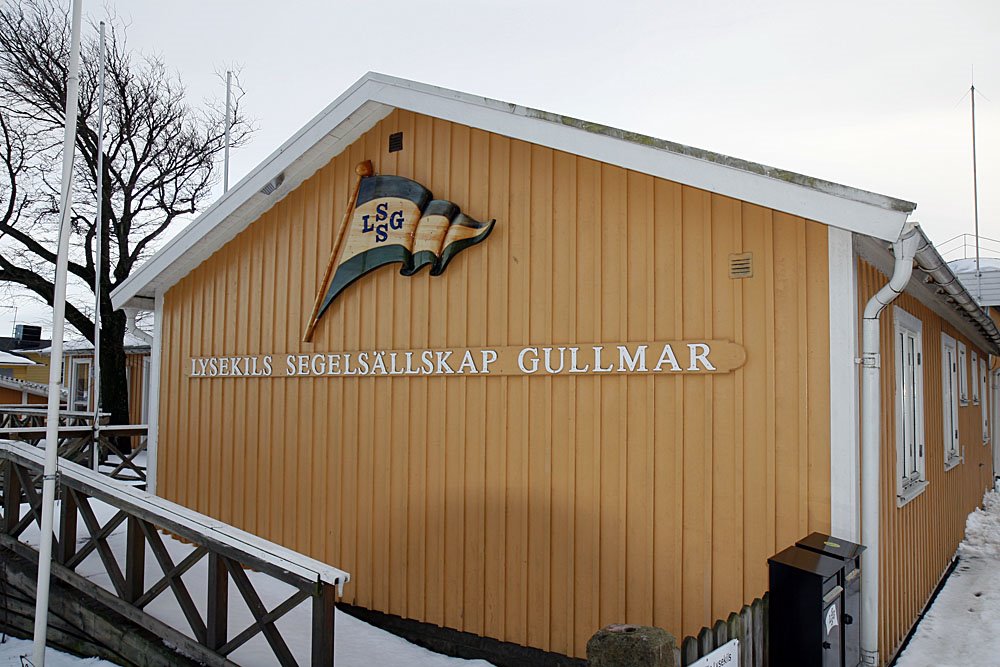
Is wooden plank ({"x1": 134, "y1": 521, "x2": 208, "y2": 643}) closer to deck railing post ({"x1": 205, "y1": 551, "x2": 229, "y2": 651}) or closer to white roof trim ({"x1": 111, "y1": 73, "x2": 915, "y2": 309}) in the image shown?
deck railing post ({"x1": 205, "y1": 551, "x2": 229, "y2": 651})

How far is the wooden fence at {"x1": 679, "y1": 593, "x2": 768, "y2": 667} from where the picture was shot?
3.10 meters

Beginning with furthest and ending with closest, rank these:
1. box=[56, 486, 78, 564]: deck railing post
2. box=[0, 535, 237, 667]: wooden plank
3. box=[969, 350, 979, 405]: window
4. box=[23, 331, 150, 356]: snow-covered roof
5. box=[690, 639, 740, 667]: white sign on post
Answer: box=[23, 331, 150, 356]: snow-covered roof < box=[969, 350, 979, 405]: window < box=[56, 486, 78, 564]: deck railing post < box=[0, 535, 237, 667]: wooden plank < box=[690, 639, 740, 667]: white sign on post

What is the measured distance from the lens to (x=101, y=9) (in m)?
17.7

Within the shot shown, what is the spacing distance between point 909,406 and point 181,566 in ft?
19.0

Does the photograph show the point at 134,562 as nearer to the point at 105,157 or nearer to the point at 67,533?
the point at 67,533

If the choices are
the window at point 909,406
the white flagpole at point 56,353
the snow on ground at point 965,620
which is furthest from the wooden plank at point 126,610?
the window at point 909,406

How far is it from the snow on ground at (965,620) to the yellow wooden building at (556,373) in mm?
253

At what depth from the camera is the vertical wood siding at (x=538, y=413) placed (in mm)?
4734

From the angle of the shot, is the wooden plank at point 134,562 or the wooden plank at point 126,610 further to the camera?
the wooden plank at point 134,562

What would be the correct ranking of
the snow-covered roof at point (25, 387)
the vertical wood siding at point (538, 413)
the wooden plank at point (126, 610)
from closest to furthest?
the vertical wood siding at point (538, 413) < the wooden plank at point (126, 610) < the snow-covered roof at point (25, 387)

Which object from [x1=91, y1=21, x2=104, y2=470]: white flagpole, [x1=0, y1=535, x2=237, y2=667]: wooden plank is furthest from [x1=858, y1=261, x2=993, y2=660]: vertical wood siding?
[x1=91, y1=21, x2=104, y2=470]: white flagpole

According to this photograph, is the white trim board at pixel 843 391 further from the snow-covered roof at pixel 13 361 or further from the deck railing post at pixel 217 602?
the snow-covered roof at pixel 13 361

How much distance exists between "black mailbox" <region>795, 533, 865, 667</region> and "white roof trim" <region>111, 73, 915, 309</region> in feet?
5.67

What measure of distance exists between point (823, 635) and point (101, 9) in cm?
2011
